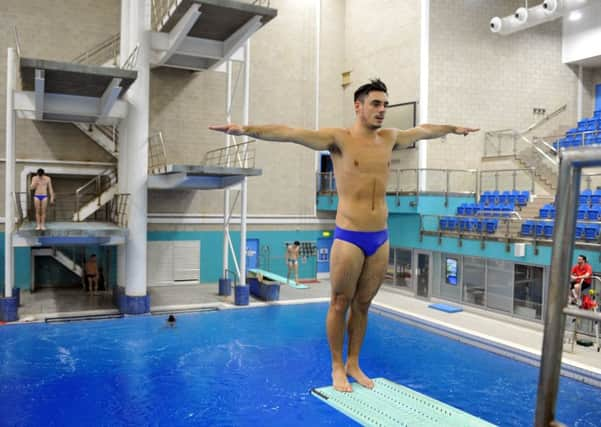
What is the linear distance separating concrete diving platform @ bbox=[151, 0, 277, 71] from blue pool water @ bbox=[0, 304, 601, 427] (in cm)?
757

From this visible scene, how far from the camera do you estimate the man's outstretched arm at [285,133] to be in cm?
378

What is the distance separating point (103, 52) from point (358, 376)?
60.5 ft

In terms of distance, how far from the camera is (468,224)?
55.1ft

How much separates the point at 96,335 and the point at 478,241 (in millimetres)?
10742

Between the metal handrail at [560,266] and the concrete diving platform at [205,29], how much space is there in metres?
12.6

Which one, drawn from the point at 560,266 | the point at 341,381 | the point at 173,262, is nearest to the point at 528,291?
the point at 341,381

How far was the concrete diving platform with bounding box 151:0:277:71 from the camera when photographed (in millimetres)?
13344

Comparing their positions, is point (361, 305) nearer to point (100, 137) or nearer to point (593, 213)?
point (593, 213)

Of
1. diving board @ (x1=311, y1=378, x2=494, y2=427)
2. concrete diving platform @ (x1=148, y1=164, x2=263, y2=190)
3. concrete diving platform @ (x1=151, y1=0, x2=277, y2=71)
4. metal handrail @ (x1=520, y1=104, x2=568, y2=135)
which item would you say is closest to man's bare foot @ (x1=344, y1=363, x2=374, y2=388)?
diving board @ (x1=311, y1=378, x2=494, y2=427)

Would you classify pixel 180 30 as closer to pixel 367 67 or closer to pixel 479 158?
pixel 367 67

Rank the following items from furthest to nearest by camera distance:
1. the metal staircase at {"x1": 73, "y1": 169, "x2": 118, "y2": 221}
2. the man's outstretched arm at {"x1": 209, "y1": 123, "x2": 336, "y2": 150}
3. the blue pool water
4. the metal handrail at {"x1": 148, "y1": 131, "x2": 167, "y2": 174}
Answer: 1. the metal handrail at {"x1": 148, "y1": 131, "x2": 167, "y2": 174}
2. the metal staircase at {"x1": 73, "y1": 169, "x2": 118, "y2": 221}
3. the blue pool water
4. the man's outstretched arm at {"x1": 209, "y1": 123, "x2": 336, "y2": 150}

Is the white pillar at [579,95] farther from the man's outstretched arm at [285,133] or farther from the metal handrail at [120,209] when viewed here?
the man's outstretched arm at [285,133]

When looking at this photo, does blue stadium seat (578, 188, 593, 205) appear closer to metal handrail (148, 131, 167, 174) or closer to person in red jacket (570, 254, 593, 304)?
person in red jacket (570, 254, 593, 304)

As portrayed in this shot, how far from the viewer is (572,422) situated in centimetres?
870
